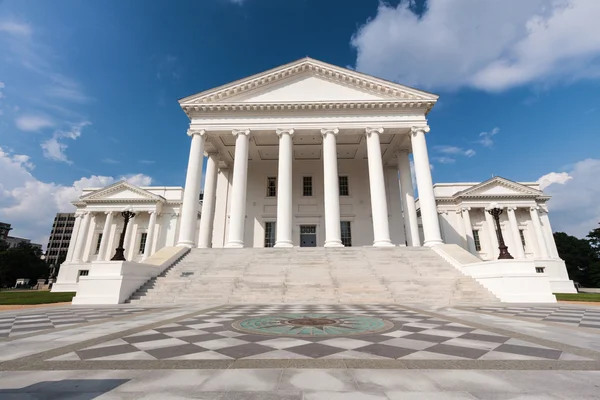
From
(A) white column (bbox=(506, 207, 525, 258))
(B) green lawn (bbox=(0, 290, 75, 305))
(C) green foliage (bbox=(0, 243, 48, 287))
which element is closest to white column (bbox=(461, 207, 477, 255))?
(A) white column (bbox=(506, 207, 525, 258))

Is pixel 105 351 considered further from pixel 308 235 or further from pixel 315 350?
pixel 308 235

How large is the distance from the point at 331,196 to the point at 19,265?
2906 inches

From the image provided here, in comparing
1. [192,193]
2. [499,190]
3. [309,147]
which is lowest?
[192,193]

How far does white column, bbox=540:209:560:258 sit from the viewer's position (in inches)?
1437

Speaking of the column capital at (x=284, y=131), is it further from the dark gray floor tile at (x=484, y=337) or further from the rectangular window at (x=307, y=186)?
the dark gray floor tile at (x=484, y=337)

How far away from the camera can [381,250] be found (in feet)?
59.4

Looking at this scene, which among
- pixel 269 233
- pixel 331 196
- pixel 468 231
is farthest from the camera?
pixel 468 231

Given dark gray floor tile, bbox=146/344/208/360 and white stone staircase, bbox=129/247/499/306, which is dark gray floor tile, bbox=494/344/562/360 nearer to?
dark gray floor tile, bbox=146/344/208/360

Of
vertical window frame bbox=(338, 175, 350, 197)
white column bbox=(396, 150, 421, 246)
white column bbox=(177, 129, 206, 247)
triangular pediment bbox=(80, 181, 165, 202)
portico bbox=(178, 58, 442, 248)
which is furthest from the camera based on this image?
triangular pediment bbox=(80, 181, 165, 202)

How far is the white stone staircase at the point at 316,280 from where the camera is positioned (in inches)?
467

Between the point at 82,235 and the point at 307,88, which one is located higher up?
the point at 307,88

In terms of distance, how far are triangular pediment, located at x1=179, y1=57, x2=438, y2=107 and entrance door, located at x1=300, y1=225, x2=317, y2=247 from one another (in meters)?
12.7

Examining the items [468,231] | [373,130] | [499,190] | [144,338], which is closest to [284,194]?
[373,130]

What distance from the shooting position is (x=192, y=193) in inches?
853
